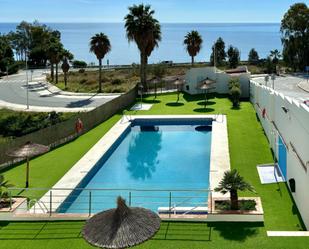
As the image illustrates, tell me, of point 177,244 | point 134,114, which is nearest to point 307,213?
point 177,244

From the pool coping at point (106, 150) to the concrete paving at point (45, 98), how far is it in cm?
954

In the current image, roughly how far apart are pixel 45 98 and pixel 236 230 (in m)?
36.9

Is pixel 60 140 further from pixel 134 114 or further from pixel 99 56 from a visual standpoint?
pixel 99 56

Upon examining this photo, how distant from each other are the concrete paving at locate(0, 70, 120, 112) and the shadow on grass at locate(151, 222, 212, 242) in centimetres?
2547

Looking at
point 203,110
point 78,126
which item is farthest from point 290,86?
point 78,126

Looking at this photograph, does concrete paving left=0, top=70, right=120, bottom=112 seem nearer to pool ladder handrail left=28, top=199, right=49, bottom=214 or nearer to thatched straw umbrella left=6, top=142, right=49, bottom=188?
thatched straw umbrella left=6, top=142, right=49, bottom=188

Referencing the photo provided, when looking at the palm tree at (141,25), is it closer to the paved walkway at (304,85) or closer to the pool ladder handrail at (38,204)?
the paved walkway at (304,85)

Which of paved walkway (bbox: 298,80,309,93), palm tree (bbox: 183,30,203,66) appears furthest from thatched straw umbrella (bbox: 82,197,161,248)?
palm tree (bbox: 183,30,203,66)

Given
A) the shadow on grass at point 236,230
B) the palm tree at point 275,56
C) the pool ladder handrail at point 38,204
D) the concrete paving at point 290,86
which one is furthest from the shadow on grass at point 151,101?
the palm tree at point 275,56

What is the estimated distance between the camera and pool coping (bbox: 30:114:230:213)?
53.6ft

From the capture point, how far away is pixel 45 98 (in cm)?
4609

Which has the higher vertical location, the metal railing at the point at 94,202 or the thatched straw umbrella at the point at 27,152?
the thatched straw umbrella at the point at 27,152

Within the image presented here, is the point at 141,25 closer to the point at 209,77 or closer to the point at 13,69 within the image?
the point at 209,77

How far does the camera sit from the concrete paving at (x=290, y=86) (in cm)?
3806
